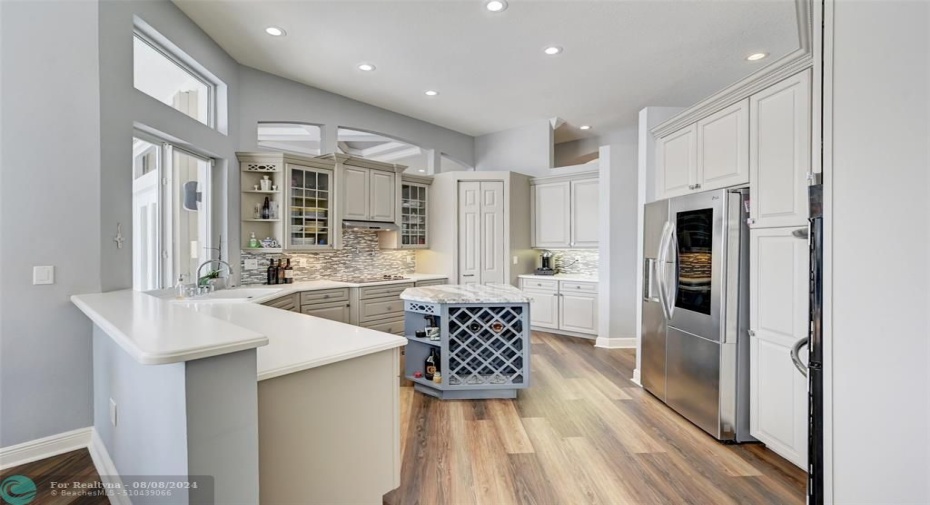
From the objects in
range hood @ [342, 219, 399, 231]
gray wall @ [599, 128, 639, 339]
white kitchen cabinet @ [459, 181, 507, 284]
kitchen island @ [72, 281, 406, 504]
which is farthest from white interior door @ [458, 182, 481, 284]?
kitchen island @ [72, 281, 406, 504]

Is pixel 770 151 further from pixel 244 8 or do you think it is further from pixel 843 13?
pixel 244 8

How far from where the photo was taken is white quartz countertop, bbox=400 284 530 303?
3.09 m

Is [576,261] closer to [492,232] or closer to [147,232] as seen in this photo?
[492,232]

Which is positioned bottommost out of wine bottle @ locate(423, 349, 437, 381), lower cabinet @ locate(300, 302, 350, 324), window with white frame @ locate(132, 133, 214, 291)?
wine bottle @ locate(423, 349, 437, 381)

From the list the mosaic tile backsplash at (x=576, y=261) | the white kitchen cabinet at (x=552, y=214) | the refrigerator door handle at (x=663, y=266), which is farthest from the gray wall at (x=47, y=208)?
the mosaic tile backsplash at (x=576, y=261)

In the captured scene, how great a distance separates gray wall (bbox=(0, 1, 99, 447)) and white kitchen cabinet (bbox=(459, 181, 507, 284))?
3.91 m

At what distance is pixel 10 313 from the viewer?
2.16 m

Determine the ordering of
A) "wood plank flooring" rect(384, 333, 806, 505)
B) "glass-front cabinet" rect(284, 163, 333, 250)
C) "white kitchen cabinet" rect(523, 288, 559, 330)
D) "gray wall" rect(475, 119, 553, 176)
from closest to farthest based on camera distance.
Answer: "wood plank flooring" rect(384, 333, 806, 505)
"glass-front cabinet" rect(284, 163, 333, 250)
"white kitchen cabinet" rect(523, 288, 559, 330)
"gray wall" rect(475, 119, 553, 176)

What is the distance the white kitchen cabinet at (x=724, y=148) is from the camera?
8.00 feet

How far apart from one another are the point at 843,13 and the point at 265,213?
4.42 metres

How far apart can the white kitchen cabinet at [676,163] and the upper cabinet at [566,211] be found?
215 cm

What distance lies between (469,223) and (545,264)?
4.62ft

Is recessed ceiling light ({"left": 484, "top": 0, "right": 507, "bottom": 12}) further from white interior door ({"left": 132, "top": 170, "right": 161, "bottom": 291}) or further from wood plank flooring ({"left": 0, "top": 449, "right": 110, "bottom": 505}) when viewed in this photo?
wood plank flooring ({"left": 0, "top": 449, "right": 110, "bottom": 505})

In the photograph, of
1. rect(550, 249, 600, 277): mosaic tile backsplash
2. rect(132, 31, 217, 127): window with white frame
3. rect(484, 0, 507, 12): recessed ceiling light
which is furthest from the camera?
rect(550, 249, 600, 277): mosaic tile backsplash
